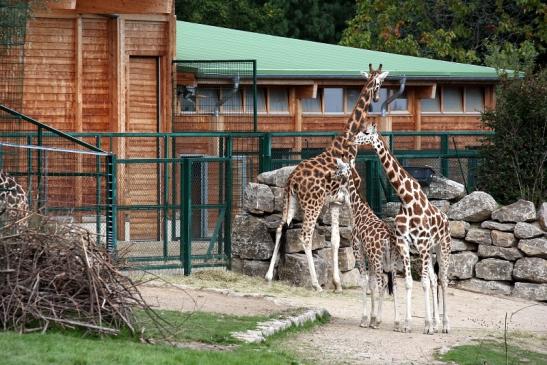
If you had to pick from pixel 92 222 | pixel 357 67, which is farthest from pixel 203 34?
pixel 92 222

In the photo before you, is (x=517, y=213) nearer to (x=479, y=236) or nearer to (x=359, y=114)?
(x=479, y=236)

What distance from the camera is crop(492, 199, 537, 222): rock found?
21562 mm

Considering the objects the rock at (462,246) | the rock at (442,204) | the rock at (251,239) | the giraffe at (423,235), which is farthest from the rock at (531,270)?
the giraffe at (423,235)

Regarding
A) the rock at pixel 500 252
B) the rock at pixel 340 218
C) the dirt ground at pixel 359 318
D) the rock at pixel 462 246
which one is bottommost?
the dirt ground at pixel 359 318

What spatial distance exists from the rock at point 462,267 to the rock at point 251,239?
3.32 meters

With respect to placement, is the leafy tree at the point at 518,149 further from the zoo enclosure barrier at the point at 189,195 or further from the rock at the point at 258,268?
the rock at the point at 258,268

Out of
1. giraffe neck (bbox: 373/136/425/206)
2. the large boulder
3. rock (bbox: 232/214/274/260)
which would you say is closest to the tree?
the large boulder

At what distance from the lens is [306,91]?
28.1m

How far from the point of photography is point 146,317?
13.9 metres

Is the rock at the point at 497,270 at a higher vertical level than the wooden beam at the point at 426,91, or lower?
lower

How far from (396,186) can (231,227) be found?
3.81 metres

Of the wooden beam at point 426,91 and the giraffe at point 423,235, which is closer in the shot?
the giraffe at point 423,235

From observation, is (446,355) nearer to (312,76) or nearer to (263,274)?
(263,274)

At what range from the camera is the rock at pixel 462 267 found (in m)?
21.8
